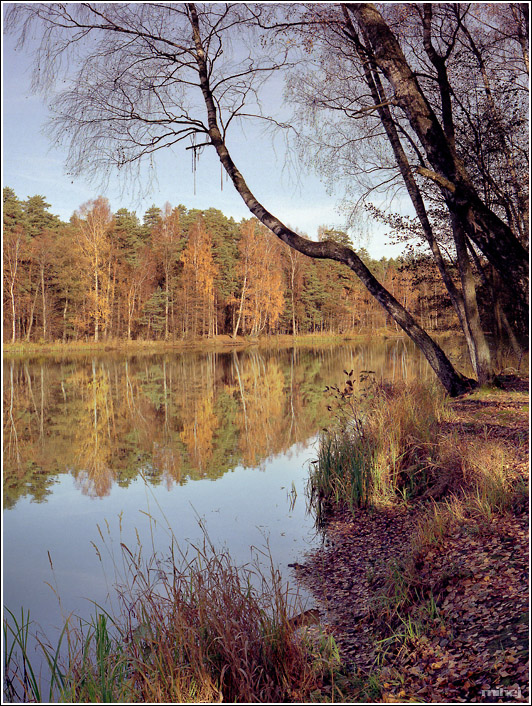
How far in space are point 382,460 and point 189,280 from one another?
31996 mm

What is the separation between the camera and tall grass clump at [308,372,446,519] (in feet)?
18.0

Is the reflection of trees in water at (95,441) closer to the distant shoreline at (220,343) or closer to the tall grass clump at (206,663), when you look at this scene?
the tall grass clump at (206,663)

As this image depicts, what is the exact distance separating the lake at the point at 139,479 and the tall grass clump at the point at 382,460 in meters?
0.43

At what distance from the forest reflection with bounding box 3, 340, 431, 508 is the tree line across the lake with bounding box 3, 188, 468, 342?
24.8 feet

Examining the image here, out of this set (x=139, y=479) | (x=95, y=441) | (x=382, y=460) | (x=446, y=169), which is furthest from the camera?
(x=95, y=441)

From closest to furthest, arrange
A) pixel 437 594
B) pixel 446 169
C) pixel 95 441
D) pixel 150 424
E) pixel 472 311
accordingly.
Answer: pixel 437 594 < pixel 446 169 < pixel 472 311 < pixel 95 441 < pixel 150 424

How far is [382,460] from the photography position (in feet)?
18.2

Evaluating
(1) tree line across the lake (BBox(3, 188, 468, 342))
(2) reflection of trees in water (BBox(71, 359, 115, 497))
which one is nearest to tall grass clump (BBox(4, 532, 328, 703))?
(2) reflection of trees in water (BBox(71, 359, 115, 497))

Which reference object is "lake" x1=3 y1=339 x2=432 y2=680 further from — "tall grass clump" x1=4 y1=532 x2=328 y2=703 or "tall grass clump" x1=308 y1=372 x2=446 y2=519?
"tall grass clump" x1=4 y1=532 x2=328 y2=703

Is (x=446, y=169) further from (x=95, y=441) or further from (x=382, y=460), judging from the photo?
(x=95, y=441)

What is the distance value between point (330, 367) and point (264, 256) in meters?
17.2

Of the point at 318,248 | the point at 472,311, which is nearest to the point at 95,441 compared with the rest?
the point at 318,248

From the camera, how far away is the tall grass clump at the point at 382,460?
18.0ft

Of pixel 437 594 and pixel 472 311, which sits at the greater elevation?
pixel 472 311
